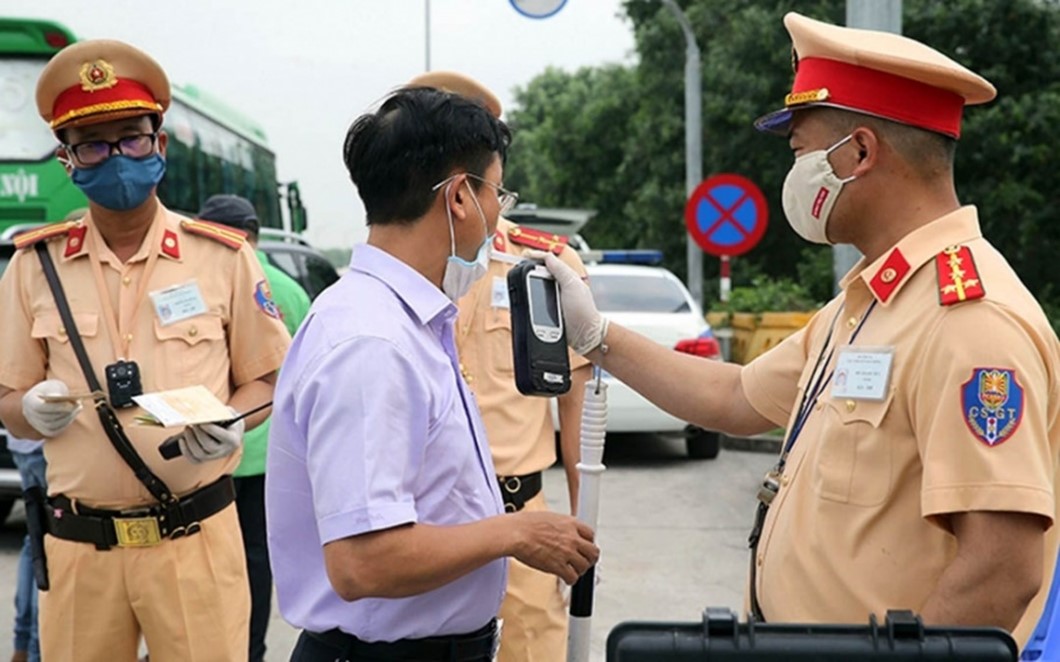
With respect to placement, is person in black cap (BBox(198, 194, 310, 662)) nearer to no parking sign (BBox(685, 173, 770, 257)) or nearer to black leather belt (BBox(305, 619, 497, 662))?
black leather belt (BBox(305, 619, 497, 662))

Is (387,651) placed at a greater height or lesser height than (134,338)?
lesser

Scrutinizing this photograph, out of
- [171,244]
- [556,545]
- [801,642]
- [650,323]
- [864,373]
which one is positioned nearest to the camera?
[801,642]

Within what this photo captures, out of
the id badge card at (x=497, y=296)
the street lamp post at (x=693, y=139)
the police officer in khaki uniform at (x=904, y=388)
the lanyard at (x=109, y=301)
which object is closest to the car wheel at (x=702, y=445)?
the street lamp post at (x=693, y=139)

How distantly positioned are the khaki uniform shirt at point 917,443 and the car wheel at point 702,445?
8.46 metres

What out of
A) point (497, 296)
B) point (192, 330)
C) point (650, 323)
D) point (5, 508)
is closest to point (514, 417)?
point (497, 296)

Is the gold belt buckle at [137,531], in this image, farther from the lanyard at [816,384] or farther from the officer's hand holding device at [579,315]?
the lanyard at [816,384]

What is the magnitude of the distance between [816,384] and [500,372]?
1.41 m

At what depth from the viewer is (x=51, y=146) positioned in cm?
1015

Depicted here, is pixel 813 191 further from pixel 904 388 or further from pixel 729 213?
pixel 729 213

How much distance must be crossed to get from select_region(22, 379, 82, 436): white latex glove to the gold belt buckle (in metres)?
0.28

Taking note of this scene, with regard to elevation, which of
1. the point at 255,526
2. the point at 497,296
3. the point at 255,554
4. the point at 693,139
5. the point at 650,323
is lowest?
the point at 650,323

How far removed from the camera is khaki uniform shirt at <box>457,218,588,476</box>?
11.9 ft

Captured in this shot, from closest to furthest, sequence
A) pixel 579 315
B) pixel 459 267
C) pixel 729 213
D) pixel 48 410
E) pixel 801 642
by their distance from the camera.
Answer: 1. pixel 801 642
2. pixel 459 267
3. pixel 579 315
4. pixel 48 410
5. pixel 729 213

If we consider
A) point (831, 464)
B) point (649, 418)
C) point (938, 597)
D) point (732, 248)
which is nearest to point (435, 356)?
point (831, 464)
